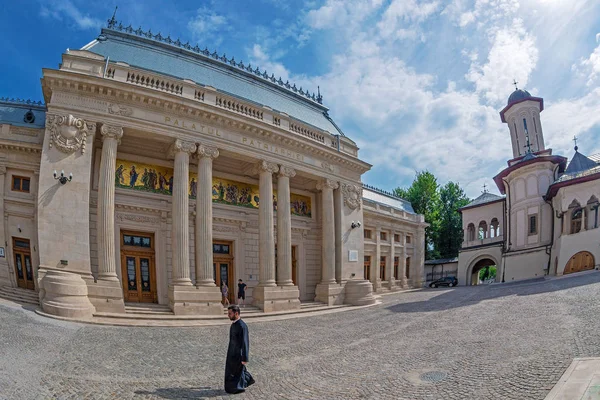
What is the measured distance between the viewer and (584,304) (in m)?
12.0

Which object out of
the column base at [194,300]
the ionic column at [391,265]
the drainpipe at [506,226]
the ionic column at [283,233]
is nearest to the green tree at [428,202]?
the drainpipe at [506,226]

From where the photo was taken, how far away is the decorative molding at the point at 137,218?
57.1ft

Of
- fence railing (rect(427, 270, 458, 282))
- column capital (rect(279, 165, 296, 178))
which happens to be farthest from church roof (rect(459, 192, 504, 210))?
column capital (rect(279, 165, 296, 178))

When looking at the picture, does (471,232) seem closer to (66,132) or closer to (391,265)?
(391,265)

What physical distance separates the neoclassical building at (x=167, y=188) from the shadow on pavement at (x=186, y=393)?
7.75 meters

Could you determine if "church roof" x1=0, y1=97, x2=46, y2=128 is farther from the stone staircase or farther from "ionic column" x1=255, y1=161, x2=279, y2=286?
"ionic column" x1=255, y1=161, x2=279, y2=286

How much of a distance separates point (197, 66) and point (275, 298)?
1443 cm

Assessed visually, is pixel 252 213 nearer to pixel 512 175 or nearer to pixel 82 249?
pixel 82 249

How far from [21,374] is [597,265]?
32.2 metres

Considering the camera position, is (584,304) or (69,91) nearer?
(584,304)

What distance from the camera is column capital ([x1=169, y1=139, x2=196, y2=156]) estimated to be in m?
17.0

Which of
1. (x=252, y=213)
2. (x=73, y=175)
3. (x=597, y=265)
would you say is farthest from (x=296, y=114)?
(x=597, y=265)

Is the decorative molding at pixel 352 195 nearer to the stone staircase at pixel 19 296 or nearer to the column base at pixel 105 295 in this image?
the column base at pixel 105 295

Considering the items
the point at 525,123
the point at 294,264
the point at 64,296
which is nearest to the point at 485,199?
the point at 525,123
